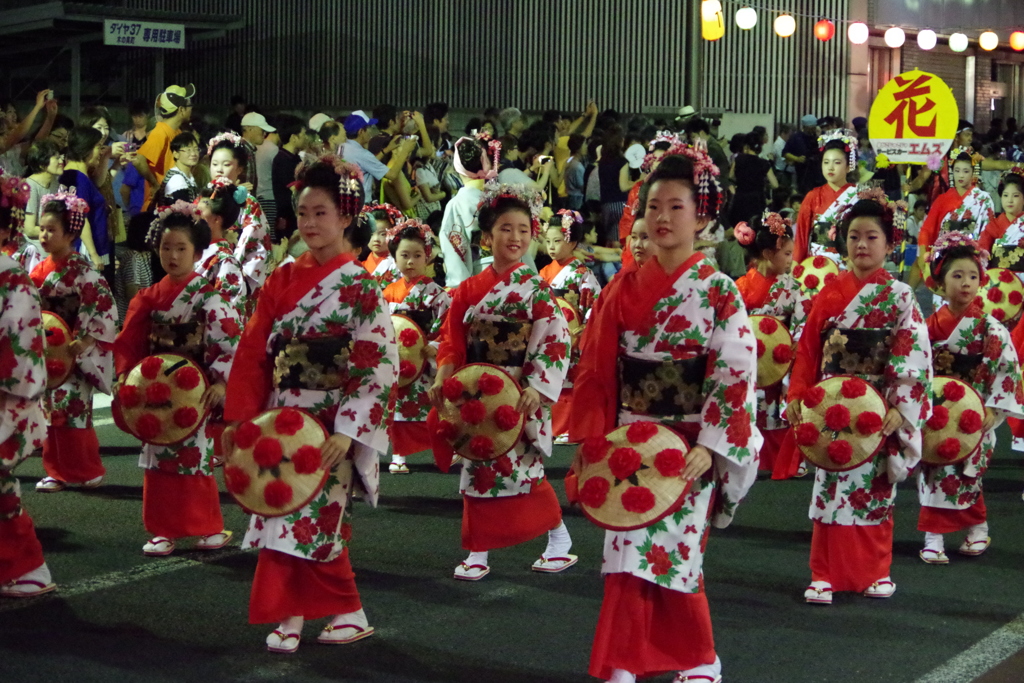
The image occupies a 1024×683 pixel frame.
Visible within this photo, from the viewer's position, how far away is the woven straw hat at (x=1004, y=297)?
8.51m

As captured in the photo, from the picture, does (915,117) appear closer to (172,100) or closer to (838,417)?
(172,100)

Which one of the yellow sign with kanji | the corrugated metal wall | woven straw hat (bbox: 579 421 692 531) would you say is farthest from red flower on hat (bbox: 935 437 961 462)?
the corrugated metal wall

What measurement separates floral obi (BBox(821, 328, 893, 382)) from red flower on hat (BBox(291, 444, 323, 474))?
89.1 inches

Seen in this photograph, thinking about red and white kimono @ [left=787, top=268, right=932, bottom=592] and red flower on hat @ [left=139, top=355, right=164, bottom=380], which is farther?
red flower on hat @ [left=139, top=355, right=164, bottom=380]

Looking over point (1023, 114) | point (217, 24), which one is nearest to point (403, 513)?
point (217, 24)

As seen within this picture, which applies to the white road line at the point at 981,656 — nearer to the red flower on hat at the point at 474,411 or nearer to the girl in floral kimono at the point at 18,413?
the red flower on hat at the point at 474,411

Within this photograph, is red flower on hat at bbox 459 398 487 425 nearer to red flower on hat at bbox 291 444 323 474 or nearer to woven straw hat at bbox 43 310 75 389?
red flower on hat at bbox 291 444 323 474

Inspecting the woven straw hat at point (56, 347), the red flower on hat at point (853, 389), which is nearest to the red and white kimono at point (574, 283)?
the woven straw hat at point (56, 347)

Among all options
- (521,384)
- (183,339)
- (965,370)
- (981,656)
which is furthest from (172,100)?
(981,656)

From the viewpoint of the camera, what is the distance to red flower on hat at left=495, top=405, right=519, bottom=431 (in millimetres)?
5582

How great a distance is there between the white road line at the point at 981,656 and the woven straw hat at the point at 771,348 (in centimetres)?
260

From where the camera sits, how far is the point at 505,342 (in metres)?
5.82


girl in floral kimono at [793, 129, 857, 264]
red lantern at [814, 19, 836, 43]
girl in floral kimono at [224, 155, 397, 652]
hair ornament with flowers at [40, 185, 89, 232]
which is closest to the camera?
girl in floral kimono at [224, 155, 397, 652]

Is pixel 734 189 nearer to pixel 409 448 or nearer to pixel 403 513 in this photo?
pixel 409 448
